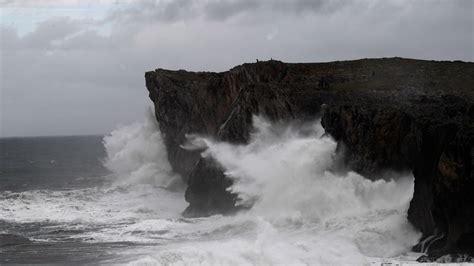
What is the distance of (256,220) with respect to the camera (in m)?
32.0

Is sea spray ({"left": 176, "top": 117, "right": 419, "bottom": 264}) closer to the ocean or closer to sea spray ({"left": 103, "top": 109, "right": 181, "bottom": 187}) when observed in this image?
the ocean

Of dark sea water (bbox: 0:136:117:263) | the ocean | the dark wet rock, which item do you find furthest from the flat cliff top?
the dark wet rock

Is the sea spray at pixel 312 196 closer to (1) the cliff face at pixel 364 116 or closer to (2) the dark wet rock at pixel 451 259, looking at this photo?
(1) the cliff face at pixel 364 116

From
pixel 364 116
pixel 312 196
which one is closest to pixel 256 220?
pixel 312 196

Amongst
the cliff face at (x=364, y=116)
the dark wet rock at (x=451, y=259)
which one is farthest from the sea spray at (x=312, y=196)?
the dark wet rock at (x=451, y=259)

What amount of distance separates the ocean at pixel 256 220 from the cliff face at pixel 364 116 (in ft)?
3.11

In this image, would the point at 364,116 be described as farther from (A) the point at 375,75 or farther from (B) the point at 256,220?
(A) the point at 375,75

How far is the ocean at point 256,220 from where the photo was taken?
2406 cm

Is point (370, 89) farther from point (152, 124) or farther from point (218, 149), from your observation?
point (152, 124)

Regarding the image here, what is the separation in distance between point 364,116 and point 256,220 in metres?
6.97

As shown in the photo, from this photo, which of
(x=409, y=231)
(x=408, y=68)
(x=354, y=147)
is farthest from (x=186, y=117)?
(x=409, y=231)

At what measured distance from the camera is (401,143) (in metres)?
29.9

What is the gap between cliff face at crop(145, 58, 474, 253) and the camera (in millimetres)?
23656

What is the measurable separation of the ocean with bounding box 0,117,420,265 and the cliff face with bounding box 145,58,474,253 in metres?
0.95
